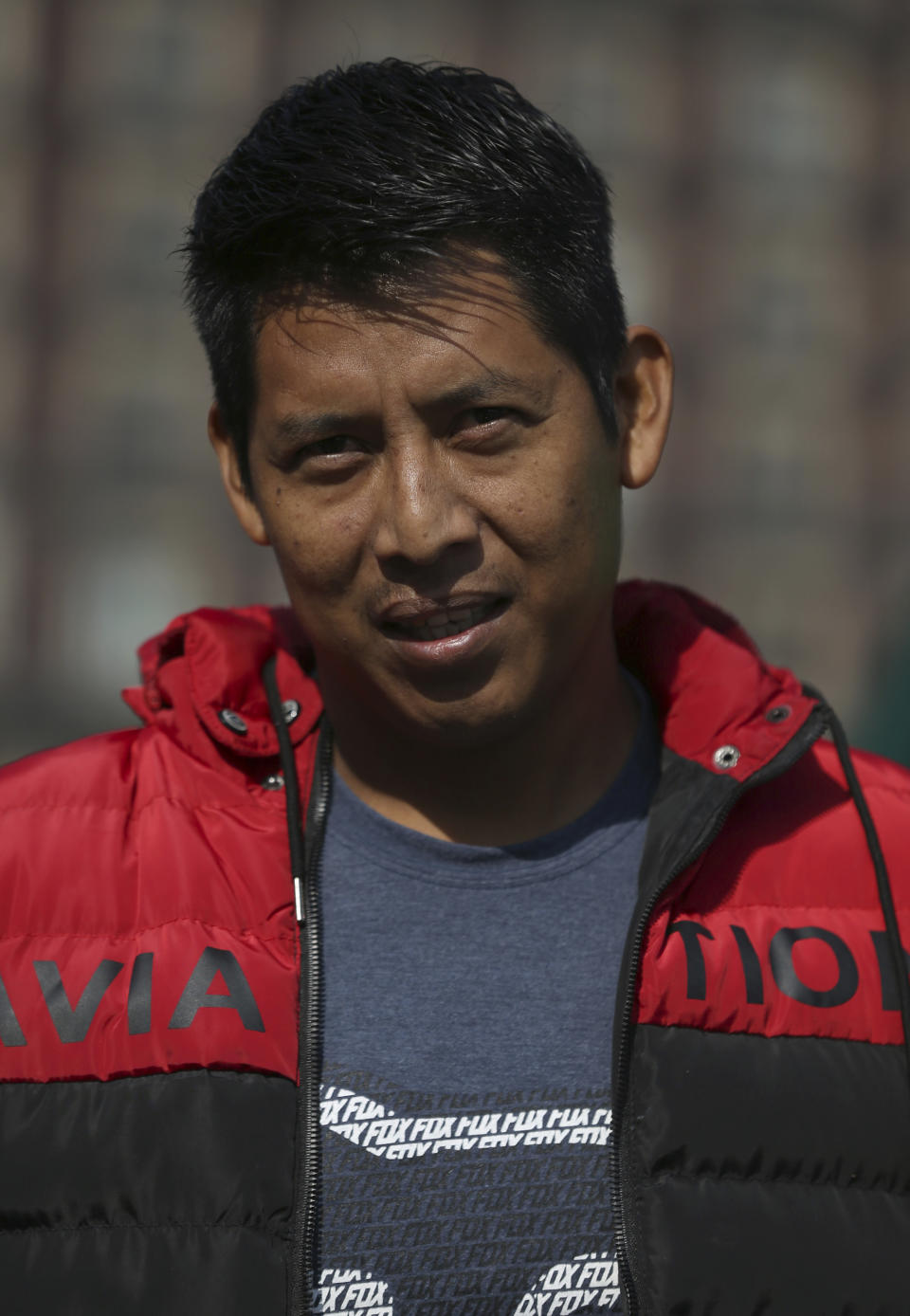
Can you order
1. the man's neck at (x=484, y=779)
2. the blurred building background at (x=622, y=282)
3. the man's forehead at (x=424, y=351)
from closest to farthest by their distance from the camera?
the man's forehead at (x=424, y=351), the man's neck at (x=484, y=779), the blurred building background at (x=622, y=282)

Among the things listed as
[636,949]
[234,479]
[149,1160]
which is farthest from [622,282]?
[149,1160]

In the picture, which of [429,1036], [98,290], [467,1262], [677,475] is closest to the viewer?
[467,1262]

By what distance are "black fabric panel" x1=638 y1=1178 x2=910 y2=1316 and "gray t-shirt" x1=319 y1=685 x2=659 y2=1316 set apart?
7 cm

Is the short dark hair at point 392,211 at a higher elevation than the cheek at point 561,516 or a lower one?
higher

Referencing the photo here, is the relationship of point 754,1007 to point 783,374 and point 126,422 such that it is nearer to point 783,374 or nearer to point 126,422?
point 126,422

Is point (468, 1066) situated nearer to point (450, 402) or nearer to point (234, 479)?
point (450, 402)

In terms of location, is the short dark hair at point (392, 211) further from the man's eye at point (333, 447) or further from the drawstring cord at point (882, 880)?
the drawstring cord at point (882, 880)

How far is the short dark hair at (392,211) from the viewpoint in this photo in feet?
6.28

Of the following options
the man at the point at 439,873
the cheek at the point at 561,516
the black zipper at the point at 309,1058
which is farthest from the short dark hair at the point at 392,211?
the black zipper at the point at 309,1058

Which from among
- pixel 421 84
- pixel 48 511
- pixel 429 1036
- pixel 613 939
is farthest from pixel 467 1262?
pixel 48 511

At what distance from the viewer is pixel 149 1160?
5.54 ft

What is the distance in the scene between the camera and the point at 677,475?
16.7 metres

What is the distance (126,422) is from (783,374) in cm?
790

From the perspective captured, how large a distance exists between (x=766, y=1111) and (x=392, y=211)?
1.30 meters
